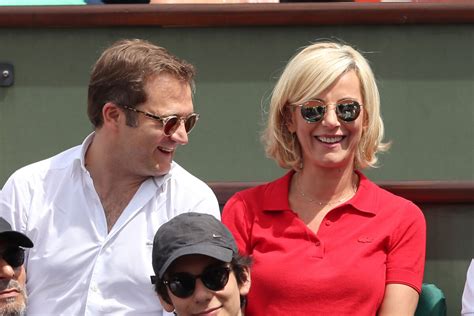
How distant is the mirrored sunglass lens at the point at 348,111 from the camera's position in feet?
15.0

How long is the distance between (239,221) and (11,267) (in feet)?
2.67

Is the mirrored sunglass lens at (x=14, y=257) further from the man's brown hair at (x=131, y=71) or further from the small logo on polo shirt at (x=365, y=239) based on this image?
the small logo on polo shirt at (x=365, y=239)

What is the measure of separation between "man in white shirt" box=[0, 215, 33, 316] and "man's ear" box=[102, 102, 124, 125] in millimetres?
551

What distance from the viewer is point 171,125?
4.56 meters

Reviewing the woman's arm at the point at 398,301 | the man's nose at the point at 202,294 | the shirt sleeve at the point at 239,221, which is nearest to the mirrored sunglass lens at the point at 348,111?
the shirt sleeve at the point at 239,221

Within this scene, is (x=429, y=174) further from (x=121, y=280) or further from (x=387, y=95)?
(x=121, y=280)

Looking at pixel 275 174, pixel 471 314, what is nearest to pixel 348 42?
pixel 275 174

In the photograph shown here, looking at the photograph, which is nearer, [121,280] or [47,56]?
[121,280]

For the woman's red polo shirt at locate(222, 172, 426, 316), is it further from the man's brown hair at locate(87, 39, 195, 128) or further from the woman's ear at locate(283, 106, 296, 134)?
the man's brown hair at locate(87, 39, 195, 128)

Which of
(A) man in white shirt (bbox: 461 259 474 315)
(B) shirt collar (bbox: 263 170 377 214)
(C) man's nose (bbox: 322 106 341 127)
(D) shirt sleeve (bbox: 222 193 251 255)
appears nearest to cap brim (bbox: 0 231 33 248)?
(D) shirt sleeve (bbox: 222 193 251 255)

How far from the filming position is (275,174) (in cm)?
541

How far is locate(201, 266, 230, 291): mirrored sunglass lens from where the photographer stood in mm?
3965

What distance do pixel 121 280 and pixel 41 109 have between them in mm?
1250

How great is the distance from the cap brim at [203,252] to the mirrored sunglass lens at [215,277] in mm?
48
